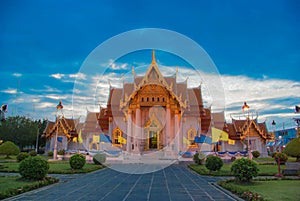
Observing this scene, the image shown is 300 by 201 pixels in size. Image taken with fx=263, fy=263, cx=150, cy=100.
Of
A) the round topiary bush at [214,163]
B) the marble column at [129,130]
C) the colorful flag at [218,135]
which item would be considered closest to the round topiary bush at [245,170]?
the round topiary bush at [214,163]

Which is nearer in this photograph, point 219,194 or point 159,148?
point 219,194

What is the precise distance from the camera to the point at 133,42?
46.9 feet

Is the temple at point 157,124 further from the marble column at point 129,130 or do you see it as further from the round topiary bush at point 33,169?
the round topiary bush at point 33,169

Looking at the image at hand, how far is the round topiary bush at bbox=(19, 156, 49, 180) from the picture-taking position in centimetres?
1293

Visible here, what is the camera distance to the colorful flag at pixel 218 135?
3807 centimetres

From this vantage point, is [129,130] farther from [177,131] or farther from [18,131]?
[18,131]

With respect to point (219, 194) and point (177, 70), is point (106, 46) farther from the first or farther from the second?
point (177, 70)

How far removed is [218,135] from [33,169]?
30615 mm

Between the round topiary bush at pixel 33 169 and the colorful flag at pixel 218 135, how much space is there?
28329 mm

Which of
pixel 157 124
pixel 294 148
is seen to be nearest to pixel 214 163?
pixel 294 148

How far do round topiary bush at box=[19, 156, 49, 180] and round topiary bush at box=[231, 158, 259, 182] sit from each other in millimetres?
9515

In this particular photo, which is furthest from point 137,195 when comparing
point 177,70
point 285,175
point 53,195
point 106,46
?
point 177,70

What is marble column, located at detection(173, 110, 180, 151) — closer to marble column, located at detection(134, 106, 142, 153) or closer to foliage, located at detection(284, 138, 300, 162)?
marble column, located at detection(134, 106, 142, 153)

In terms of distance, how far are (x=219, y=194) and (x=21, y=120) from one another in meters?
58.2
